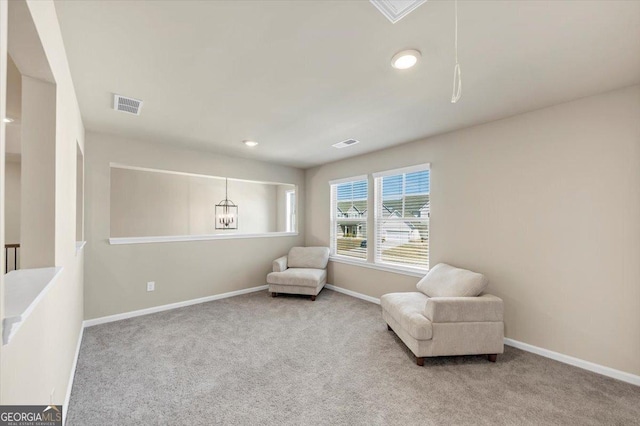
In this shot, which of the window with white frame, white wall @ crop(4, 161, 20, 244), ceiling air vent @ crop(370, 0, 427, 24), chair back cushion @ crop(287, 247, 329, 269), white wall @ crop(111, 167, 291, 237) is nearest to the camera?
ceiling air vent @ crop(370, 0, 427, 24)

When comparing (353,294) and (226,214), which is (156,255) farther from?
(353,294)

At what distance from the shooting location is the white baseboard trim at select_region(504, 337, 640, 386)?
220 centimetres

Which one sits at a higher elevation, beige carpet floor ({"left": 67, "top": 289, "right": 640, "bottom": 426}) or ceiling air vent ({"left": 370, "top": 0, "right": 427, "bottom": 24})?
ceiling air vent ({"left": 370, "top": 0, "right": 427, "bottom": 24})

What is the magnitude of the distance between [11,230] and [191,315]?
3.31 metres

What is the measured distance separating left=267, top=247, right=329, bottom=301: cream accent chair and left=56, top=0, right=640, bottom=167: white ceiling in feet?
8.31

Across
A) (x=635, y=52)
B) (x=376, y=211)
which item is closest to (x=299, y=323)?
(x=376, y=211)

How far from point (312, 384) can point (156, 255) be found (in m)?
2.99

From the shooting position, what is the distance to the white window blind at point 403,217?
12.3 feet

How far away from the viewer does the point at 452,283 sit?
9.19 feet

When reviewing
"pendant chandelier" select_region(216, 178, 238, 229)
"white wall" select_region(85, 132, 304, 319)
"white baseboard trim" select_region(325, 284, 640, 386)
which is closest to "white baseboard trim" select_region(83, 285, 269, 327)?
"white wall" select_region(85, 132, 304, 319)

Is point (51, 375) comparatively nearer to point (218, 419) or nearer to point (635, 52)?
point (218, 419)

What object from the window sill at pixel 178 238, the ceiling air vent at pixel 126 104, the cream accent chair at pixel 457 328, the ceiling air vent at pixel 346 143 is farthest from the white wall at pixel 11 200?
the cream accent chair at pixel 457 328

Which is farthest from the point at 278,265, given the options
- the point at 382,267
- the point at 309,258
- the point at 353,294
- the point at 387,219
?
the point at 387,219

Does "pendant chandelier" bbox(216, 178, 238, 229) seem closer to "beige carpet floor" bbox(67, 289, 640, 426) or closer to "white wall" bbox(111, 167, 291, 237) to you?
"white wall" bbox(111, 167, 291, 237)
